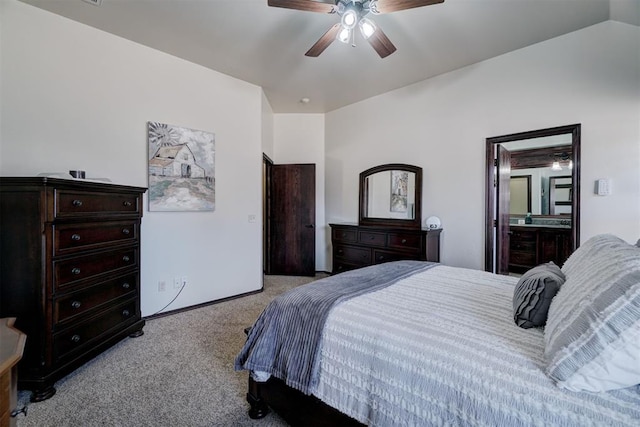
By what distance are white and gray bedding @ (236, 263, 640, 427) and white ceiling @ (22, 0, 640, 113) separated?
2348mm

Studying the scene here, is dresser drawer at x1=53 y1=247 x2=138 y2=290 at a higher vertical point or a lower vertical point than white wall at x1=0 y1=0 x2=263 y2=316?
lower

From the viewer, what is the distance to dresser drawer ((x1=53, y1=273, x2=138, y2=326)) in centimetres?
189

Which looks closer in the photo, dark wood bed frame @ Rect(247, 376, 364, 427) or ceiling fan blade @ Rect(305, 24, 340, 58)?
dark wood bed frame @ Rect(247, 376, 364, 427)

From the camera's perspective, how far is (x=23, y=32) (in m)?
2.31

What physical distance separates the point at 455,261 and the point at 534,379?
281cm

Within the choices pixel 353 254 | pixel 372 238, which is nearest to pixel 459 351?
pixel 372 238

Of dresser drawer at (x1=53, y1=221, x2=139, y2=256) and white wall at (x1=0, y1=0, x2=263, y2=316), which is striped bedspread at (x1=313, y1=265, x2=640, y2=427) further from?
white wall at (x1=0, y1=0, x2=263, y2=316)

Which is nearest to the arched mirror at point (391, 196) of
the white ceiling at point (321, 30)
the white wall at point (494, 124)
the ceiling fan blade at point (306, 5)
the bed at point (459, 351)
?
the white wall at point (494, 124)

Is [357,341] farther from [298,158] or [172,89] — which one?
[298,158]

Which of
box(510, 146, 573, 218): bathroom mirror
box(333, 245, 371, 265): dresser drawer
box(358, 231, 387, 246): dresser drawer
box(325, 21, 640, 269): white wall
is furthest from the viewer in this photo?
box(510, 146, 573, 218): bathroom mirror

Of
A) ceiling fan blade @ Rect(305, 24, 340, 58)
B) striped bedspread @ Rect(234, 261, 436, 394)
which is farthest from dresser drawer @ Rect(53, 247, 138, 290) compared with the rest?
ceiling fan blade @ Rect(305, 24, 340, 58)

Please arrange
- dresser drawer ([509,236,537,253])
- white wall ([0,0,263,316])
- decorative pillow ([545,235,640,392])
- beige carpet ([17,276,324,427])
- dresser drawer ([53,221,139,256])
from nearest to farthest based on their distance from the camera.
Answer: decorative pillow ([545,235,640,392])
beige carpet ([17,276,324,427])
dresser drawer ([53,221,139,256])
white wall ([0,0,263,316])
dresser drawer ([509,236,537,253])

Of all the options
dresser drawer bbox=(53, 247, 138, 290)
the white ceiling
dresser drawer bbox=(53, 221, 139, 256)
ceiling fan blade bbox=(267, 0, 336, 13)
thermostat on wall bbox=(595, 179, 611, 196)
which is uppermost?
the white ceiling

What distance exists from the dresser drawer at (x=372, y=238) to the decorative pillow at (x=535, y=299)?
238 centimetres
